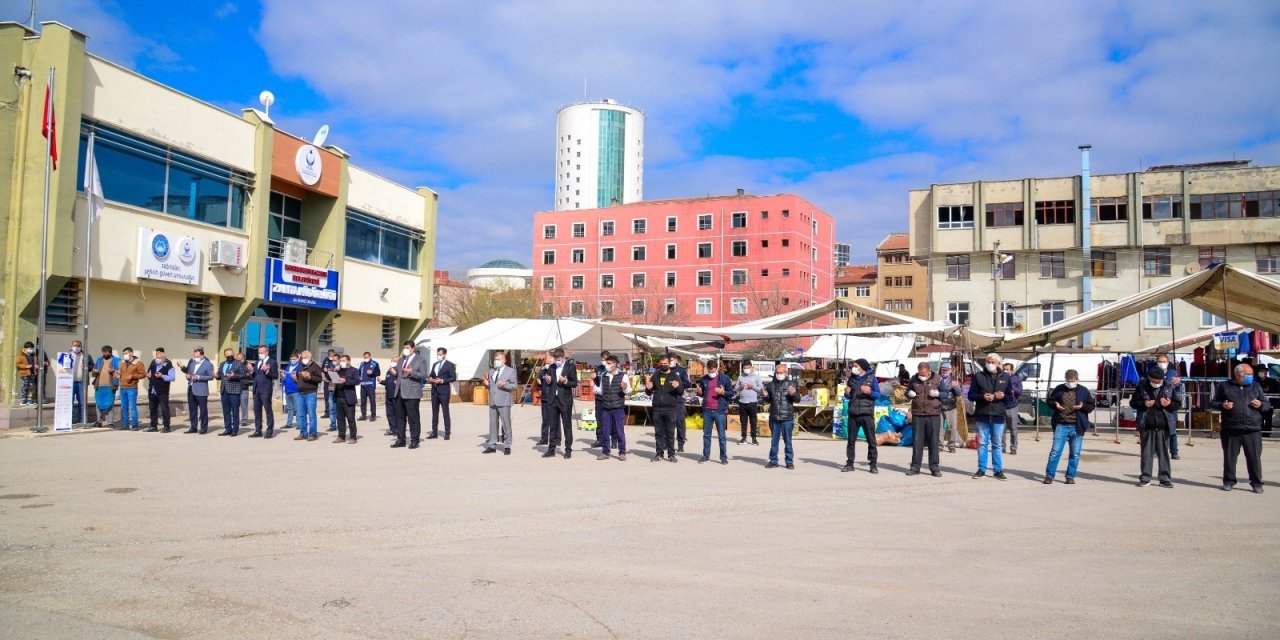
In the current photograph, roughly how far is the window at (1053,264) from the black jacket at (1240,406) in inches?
1704

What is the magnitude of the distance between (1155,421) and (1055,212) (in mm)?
43415

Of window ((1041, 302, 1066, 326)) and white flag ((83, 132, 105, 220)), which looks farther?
window ((1041, 302, 1066, 326))

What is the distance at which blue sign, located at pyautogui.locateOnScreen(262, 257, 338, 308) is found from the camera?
2502cm

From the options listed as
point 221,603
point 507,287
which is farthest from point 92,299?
point 507,287

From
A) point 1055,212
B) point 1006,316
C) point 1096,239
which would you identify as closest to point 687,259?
point 1006,316

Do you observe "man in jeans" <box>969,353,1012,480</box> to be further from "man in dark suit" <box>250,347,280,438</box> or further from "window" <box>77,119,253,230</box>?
"window" <box>77,119,253,230</box>

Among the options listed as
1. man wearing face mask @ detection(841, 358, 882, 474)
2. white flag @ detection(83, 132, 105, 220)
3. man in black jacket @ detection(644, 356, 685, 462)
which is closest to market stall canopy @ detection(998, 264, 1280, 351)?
man wearing face mask @ detection(841, 358, 882, 474)

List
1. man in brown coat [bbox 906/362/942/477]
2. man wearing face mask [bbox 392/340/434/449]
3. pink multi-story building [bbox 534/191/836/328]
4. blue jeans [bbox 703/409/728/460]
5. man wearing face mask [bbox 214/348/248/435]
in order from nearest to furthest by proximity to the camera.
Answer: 1. man in brown coat [bbox 906/362/942/477]
2. blue jeans [bbox 703/409/728/460]
3. man wearing face mask [bbox 392/340/434/449]
4. man wearing face mask [bbox 214/348/248/435]
5. pink multi-story building [bbox 534/191/836/328]

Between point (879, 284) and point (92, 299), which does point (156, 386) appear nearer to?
point (92, 299)

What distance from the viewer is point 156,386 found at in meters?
17.1

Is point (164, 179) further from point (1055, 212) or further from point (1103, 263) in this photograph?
point (1103, 263)

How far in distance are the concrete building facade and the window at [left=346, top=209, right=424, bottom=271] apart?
102 ft

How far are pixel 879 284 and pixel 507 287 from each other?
50.5 m

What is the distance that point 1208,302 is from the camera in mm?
20422
